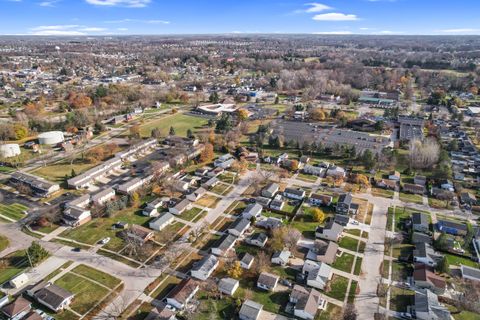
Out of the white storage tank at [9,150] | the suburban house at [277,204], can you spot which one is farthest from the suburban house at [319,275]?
the white storage tank at [9,150]

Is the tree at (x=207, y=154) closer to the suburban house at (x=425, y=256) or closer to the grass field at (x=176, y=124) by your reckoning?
the grass field at (x=176, y=124)

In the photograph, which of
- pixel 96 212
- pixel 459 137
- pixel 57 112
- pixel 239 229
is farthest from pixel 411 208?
pixel 57 112

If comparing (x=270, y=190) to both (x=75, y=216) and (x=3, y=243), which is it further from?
(x=3, y=243)

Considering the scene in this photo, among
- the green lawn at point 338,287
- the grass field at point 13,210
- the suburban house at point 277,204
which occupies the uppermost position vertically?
the suburban house at point 277,204

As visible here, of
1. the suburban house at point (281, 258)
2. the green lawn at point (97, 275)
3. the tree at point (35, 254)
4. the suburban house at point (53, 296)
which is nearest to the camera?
the suburban house at point (53, 296)

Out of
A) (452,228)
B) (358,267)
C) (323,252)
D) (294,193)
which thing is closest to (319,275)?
(323,252)

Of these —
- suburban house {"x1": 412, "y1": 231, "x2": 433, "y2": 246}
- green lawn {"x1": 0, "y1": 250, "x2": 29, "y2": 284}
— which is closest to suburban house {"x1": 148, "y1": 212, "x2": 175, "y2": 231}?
green lawn {"x1": 0, "y1": 250, "x2": 29, "y2": 284}

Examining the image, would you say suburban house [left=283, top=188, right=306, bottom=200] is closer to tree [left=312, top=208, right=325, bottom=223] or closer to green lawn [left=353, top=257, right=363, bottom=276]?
tree [left=312, top=208, right=325, bottom=223]
